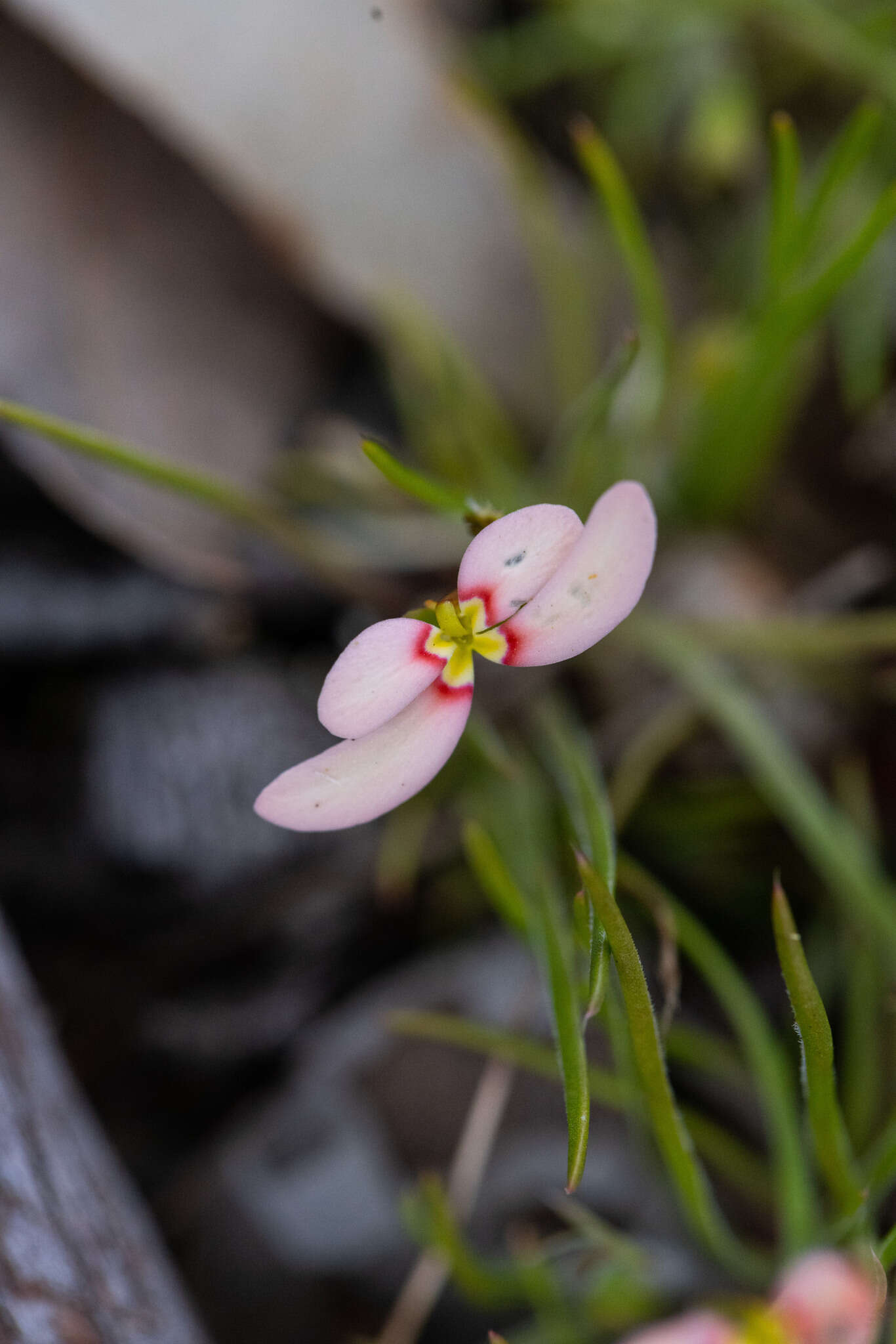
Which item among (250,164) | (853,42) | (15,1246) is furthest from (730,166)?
(15,1246)

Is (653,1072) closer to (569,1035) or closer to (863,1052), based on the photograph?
(569,1035)

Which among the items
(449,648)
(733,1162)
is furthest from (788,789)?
(449,648)

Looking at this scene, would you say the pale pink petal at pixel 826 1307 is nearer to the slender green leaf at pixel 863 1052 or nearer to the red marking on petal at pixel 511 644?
the red marking on petal at pixel 511 644

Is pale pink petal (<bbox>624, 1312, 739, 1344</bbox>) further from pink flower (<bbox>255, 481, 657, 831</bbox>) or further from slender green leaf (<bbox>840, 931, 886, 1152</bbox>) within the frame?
slender green leaf (<bbox>840, 931, 886, 1152</bbox>)

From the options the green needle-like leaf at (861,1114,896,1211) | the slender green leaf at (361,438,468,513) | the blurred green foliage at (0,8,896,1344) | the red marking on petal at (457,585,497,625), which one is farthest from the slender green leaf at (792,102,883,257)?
the green needle-like leaf at (861,1114,896,1211)

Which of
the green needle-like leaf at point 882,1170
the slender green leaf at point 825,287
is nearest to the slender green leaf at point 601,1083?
the green needle-like leaf at point 882,1170

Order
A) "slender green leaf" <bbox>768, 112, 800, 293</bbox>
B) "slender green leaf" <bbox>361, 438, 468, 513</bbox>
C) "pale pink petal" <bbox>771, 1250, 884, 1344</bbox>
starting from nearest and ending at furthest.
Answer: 1. "pale pink petal" <bbox>771, 1250, 884, 1344</bbox>
2. "slender green leaf" <bbox>361, 438, 468, 513</bbox>
3. "slender green leaf" <bbox>768, 112, 800, 293</bbox>
